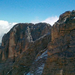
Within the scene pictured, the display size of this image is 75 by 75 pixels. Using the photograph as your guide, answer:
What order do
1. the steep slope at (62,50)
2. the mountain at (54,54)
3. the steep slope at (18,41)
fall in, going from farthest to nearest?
the steep slope at (18,41), the mountain at (54,54), the steep slope at (62,50)

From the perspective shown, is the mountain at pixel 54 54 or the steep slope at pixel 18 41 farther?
the steep slope at pixel 18 41

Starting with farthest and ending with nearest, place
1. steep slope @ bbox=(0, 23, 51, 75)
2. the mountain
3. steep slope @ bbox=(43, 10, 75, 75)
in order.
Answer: steep slope @ bbox=(0, 23, 51, 75) < the mountain < steep slope @ bbox=(43, 10, 75, 75)

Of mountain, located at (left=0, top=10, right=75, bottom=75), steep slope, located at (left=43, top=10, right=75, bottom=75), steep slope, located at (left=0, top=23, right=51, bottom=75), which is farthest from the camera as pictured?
steep slope, located at (left=0, top=23, right=51, bottom=75)

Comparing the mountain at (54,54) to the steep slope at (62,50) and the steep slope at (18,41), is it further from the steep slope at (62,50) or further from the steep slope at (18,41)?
the steep slope at (18,41)

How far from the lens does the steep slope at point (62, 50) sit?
56.9 ft

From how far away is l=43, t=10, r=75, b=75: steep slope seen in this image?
56.9 ft

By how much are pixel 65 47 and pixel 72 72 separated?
3550mm

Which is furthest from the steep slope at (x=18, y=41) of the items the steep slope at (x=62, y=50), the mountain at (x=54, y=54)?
the steep slope at (x=62, y=50)

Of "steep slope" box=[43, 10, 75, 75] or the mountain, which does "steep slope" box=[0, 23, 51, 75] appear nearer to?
the mountain

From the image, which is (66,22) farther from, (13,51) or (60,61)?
(13,51)

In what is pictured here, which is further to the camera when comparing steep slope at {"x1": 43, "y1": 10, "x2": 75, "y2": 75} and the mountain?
the mountain

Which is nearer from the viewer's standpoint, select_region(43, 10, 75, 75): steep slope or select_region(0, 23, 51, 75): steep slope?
select_region(43, 10, 75, 75): steep slope

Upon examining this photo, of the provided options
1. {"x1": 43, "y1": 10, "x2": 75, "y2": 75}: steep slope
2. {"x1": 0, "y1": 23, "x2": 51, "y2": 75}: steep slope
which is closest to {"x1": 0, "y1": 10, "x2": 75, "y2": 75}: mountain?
{"x1": 43, "y1": 10, "x2": 75, "y2": 75}: steep slope

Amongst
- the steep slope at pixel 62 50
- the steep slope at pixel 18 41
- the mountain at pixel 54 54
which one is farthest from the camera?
the steep slope at pixel 18 41
